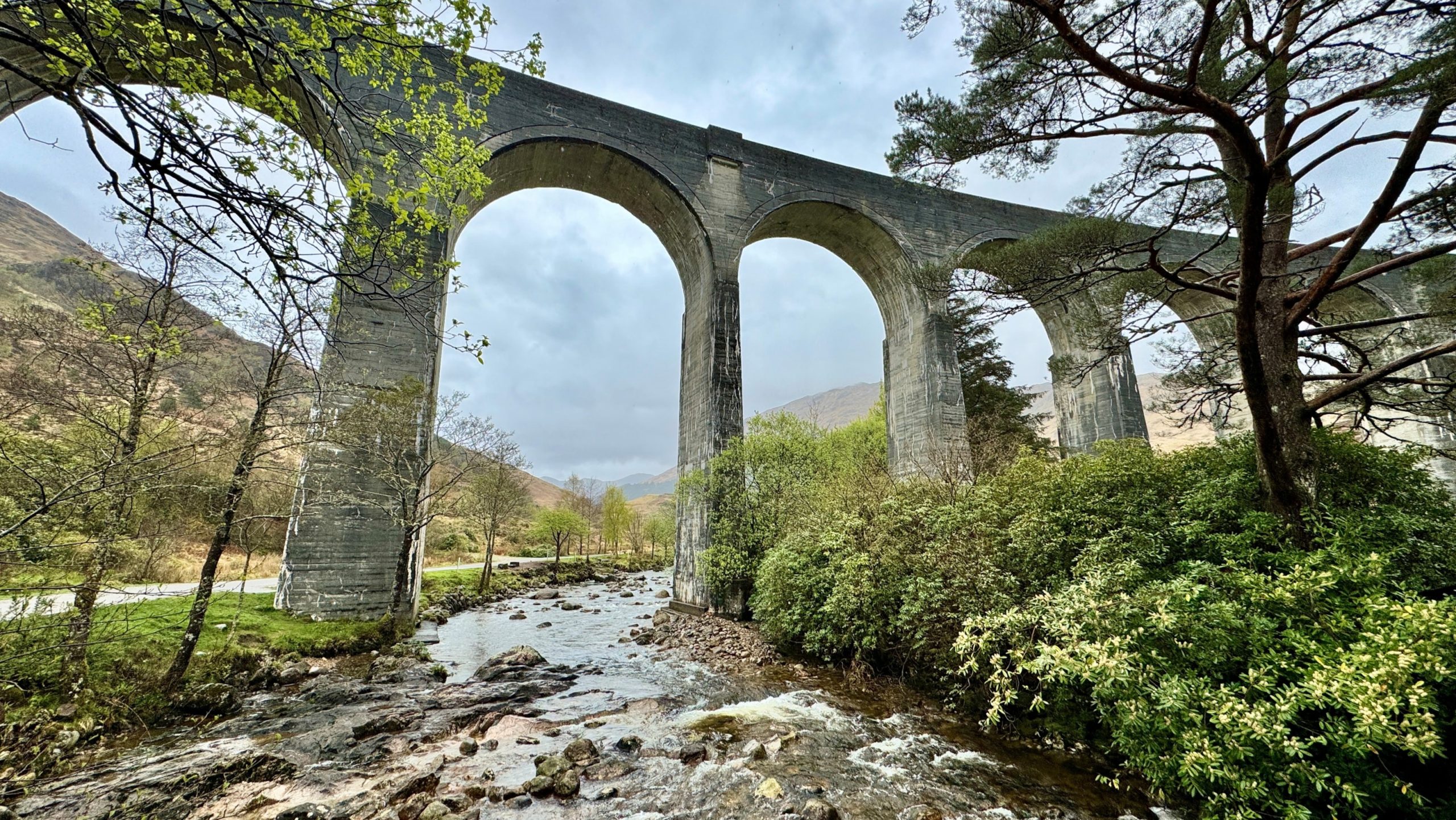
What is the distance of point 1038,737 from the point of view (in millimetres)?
5363

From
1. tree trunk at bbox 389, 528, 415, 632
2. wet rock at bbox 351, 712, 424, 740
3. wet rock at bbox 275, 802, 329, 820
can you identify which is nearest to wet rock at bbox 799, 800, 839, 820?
wet rock at bbox 275, 802, 329, 820

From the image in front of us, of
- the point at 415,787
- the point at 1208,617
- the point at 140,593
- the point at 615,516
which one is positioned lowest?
the point at 415,787

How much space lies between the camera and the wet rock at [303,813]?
378 cm

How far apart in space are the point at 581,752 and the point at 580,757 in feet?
0.21

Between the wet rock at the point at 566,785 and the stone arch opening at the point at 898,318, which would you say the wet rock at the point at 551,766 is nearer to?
the wet rock at the point at 566,785

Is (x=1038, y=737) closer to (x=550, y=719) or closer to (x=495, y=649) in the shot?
(x=550, y=719)

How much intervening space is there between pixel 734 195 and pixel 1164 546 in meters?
12.0

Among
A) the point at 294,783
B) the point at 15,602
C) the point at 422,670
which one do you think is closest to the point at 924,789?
the point at 294,783

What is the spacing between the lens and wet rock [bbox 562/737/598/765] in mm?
4926

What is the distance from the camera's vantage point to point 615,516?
37.0 meters

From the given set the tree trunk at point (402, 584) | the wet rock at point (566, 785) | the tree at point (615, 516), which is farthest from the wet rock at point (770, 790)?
the tree at point (615, 516)

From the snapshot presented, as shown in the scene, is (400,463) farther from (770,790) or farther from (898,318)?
(898,318)

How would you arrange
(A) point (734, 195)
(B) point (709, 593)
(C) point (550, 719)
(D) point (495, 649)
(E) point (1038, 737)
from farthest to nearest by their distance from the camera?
1. (A) point (734, 195)
2. (B) point (709, 593)
3. (D) point (495, 649)
4. (C) point (550, 719)
5. (E) point (1038, 737)

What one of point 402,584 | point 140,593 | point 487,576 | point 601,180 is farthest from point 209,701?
point 487,576
